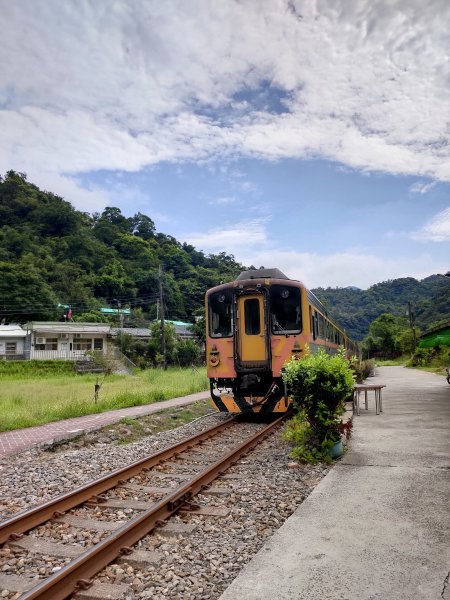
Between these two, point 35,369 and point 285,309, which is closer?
point 285,309

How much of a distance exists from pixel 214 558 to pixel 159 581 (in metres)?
0.49

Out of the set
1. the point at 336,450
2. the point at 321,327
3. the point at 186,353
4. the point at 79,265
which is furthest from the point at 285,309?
the point at 79,265

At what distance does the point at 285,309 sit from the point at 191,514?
5969 mm

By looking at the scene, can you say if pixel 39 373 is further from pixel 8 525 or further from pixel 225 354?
pixel 8 525

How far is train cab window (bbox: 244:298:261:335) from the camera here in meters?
10.1

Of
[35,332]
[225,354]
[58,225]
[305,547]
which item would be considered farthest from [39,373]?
[58,225]

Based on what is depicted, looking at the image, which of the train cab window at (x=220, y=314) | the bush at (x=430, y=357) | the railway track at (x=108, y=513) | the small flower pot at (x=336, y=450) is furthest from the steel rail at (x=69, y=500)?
the bush at (x=430, y=357)

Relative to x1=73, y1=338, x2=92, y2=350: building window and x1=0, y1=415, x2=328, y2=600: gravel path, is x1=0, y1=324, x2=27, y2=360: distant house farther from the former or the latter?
x1=0, y1=415, x2=328, y2=600: gravel path

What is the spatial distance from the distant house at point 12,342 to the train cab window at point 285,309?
105ft

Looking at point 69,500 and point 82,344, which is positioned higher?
point 82,344

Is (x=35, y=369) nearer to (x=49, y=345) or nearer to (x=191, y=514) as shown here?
(x=49, y=345)

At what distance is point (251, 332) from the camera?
10.1 metres

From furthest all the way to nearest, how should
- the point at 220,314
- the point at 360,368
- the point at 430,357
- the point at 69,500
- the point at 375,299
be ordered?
the point at 375,299 < the point at 430,357 < the point at 360,368 < the point at 220,314 < the point at 69,500

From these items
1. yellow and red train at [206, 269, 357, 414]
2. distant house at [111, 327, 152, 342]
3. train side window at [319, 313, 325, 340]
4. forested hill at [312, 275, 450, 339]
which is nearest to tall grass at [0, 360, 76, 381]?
distant house at [111, 327, 152, 342]
